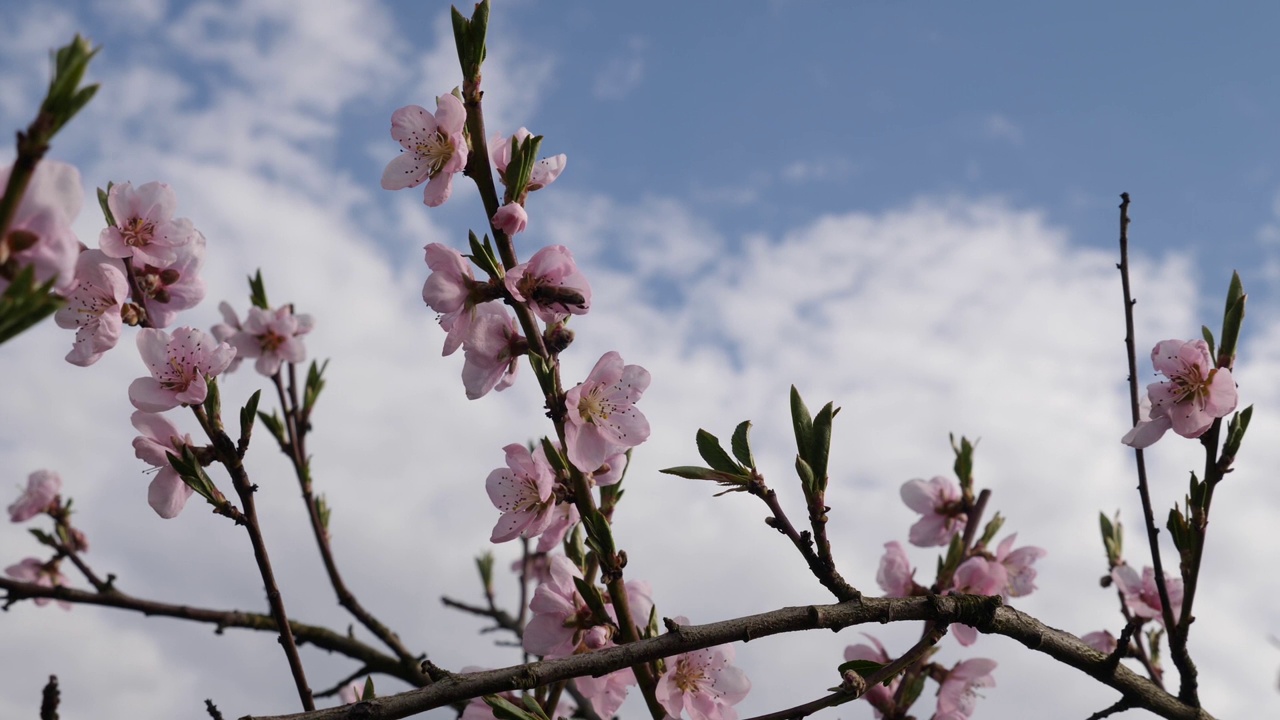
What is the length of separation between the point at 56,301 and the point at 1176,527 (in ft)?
6.89

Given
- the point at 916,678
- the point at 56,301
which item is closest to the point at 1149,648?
the point at 916,678

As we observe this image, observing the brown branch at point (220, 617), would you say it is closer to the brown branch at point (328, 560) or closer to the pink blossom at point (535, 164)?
the brown branch at point (328, 560)

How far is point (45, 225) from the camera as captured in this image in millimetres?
1090

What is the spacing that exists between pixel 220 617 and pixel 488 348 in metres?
2.17

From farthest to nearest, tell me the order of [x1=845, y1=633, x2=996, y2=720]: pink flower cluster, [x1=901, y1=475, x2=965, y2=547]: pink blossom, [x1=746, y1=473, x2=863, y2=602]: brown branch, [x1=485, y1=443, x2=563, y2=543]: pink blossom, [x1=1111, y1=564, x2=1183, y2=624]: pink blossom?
[x1=901, y1=475, x2=965, y2=547]: pink blossom
[x1=1111, y1=564, x2=1183, y2=624]: pink blossom
[x1=845, y1=633, x2=996, y2=720]: pink flower cluster
[x1=485, y1=443, x2=563, y2=543]: pink blossom
[x1=746, y1=473, x2=863, y2=602]: brown branch

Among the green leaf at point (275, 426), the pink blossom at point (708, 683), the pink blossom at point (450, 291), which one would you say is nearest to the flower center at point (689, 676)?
the pink blossom at point (708, 683)

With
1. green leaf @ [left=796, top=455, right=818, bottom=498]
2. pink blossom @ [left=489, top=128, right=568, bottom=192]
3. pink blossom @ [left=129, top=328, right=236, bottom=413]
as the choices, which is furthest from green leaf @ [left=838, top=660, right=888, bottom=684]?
pink blossom @ [left=129, top=328, right=236, bottom=413]

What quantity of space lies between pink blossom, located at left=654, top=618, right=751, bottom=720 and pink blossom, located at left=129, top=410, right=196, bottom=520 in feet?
3.70

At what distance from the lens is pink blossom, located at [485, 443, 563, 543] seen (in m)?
1.99

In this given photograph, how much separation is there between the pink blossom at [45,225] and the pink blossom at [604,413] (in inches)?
36.9

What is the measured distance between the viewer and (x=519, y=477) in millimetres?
2031

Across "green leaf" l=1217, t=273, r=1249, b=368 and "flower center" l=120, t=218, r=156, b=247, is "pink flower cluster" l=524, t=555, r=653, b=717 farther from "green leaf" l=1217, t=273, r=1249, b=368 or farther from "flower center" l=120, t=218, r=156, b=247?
"green leaf" l=1217, t=273, r=1249, b=368

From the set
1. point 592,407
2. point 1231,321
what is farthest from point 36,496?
point 1231,321

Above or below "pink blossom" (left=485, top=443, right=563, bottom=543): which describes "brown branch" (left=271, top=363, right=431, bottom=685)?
above
